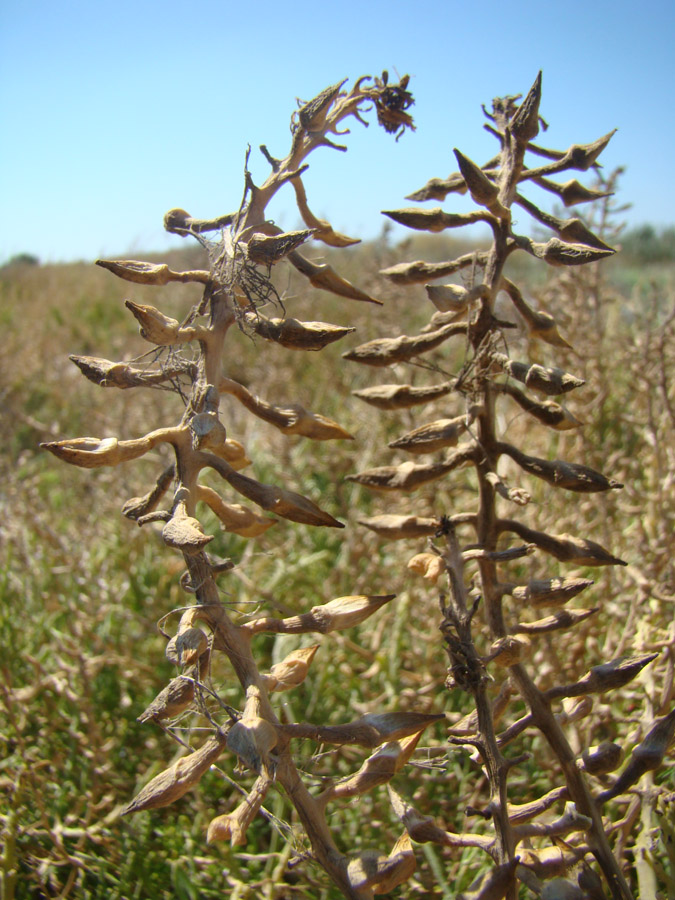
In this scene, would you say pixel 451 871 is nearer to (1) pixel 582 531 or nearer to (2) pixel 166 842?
(2) pixel 166 842

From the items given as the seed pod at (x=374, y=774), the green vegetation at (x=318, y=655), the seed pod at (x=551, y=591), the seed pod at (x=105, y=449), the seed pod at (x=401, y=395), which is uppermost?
the seed pod at (x=401, y=395)

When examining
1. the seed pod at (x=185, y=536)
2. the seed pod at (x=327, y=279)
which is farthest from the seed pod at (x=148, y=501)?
the seed pod at (x=327, y=279)

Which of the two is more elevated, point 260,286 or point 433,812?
point 260,286

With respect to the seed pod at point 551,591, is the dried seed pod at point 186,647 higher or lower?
higher

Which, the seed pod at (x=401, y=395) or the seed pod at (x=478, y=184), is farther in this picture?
the seed pod at (x=401, y=395)

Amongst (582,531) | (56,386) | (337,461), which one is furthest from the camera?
(56,386)

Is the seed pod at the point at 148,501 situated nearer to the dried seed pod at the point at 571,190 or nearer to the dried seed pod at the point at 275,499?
the dried seed pod at the point at 275,499

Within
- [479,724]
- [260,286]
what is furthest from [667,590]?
[260,286]

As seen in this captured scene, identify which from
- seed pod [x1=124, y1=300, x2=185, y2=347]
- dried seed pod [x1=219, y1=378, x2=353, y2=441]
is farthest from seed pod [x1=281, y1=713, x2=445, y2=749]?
seed pod [x1=124, y1=300, x2=185, y2=347]
